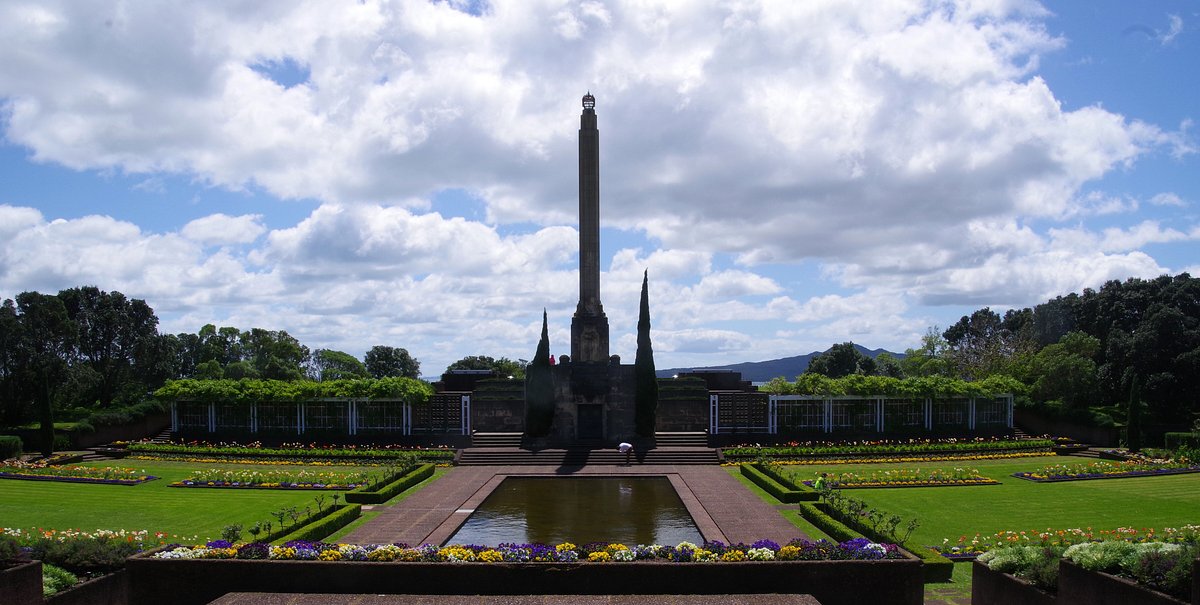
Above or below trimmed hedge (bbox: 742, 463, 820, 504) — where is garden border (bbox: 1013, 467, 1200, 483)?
below

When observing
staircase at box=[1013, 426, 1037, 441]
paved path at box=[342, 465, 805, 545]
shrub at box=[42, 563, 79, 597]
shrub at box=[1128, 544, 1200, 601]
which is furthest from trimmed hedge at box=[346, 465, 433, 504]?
staircase at box=[1013, 426, 1037, 441]

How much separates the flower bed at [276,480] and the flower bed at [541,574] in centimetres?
1246

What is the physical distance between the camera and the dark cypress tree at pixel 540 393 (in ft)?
130

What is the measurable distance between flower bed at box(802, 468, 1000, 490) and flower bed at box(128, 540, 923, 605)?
13.1 meters

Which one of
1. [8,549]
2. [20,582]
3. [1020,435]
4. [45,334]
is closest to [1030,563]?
[20,582]

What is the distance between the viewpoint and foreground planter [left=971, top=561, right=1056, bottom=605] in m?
13.6

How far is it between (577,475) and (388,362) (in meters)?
73.3

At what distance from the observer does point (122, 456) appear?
38531 millimetres

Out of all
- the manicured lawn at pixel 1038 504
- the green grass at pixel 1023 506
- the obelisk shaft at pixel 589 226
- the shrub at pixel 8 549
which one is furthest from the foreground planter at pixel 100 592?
the obelisk shaft at pixel 589 226

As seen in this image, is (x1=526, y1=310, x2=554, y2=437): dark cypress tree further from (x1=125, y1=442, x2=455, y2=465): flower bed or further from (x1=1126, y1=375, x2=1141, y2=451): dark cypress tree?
(x1=1126, y1=375, x2=1141, y2=451): dark cypress tree

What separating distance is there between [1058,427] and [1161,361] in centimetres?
1091

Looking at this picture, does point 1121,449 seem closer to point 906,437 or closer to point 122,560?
point 906,437

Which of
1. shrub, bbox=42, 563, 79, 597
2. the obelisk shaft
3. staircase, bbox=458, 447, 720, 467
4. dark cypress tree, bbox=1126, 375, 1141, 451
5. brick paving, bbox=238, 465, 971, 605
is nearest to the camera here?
shrub, bbox=42, 563, 79, 597

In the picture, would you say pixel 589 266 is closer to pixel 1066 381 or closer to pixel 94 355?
pixel 1066 381
